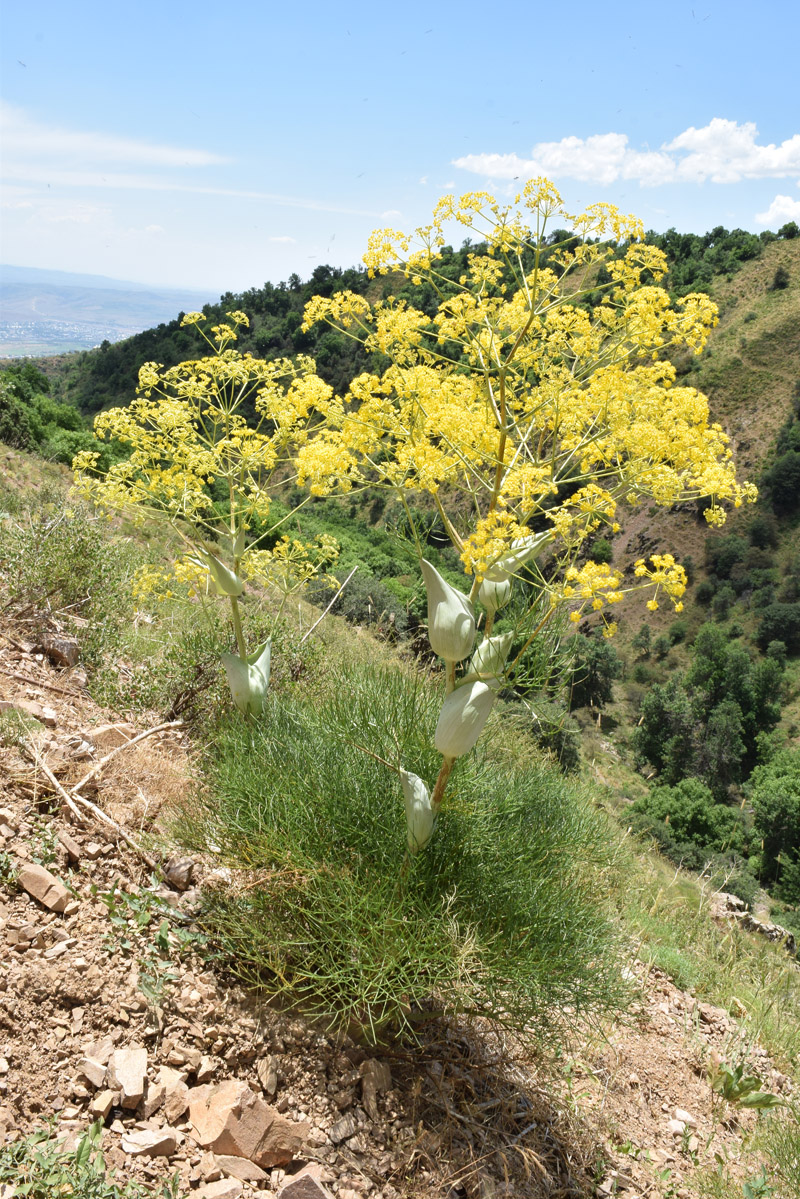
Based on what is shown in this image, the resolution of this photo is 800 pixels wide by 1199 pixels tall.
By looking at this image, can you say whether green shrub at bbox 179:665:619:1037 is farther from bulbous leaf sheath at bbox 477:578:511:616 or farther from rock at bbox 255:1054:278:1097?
bulbous leaf sheath at bbox 477:578:511:616

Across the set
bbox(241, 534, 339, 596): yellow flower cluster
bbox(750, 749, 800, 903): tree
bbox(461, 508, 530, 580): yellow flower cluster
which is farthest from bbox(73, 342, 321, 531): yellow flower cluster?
→ bbox(750, 749, 800, 903): tree

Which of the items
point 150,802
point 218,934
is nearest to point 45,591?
point 150,802

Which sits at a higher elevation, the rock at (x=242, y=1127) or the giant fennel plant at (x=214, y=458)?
the giant fennel plant at (x=214, y=458)

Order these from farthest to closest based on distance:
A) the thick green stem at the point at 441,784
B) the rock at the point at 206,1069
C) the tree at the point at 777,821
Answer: the tree at the point at 777,821, the thick green stem at the point at 441,784, the rock at the point at 206,1069

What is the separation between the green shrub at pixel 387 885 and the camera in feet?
9.12

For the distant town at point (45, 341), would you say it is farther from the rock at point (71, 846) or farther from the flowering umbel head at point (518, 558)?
the flowering umbel head at point (518, 558)

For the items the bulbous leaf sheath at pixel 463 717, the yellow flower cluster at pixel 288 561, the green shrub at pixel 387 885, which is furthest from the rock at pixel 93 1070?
the yellow flower cluster at pixel 288 561

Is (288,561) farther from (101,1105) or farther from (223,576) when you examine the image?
(101,1105)

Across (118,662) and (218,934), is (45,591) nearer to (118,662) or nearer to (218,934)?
(118,662)

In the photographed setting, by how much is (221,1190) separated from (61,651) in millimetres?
3842

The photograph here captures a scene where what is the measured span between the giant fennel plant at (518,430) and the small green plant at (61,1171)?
1.44 meters

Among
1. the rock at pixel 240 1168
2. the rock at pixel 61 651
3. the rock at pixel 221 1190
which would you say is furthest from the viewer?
the rock at pixel 61 651

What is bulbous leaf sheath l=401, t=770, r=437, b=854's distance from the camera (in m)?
2.92

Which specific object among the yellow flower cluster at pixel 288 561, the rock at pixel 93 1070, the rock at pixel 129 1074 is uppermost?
the yellow flower cluster at pixel 288 561
